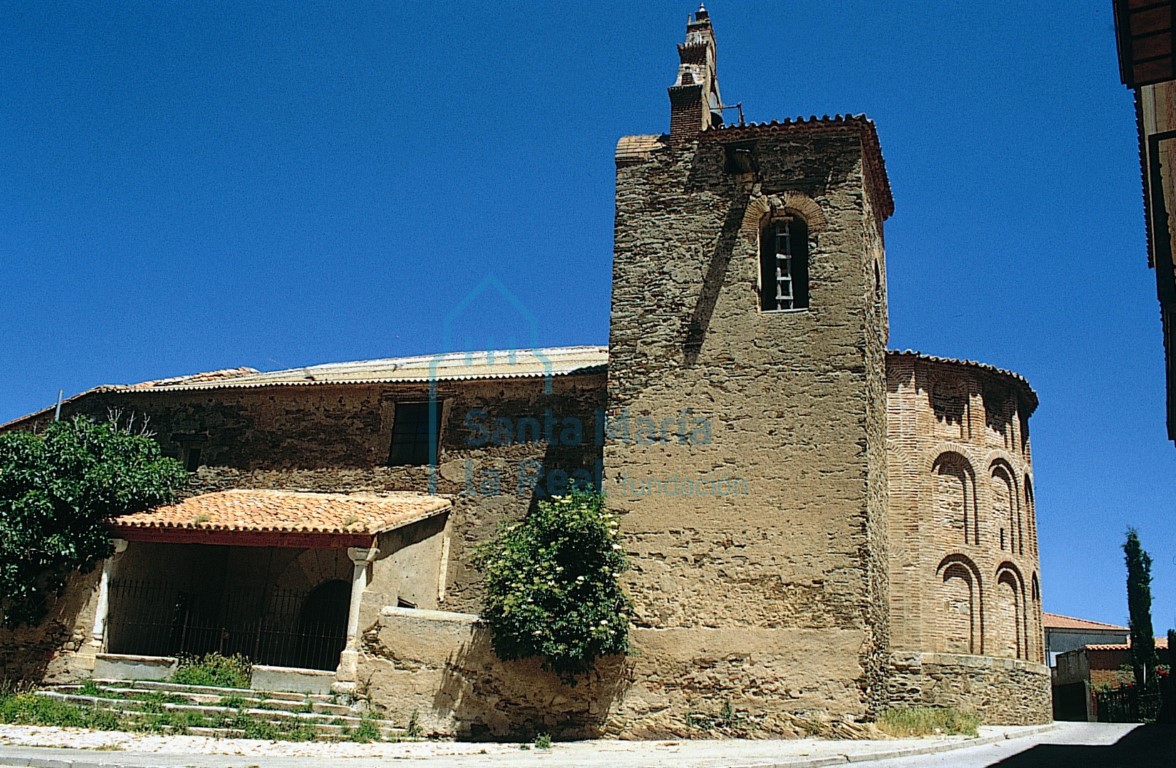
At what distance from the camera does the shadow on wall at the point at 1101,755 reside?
12.1 m

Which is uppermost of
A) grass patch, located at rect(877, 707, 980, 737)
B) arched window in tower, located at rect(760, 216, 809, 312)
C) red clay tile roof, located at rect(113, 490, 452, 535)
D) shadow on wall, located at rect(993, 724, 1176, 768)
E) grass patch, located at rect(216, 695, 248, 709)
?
arched window in tower, located at rect(760, 216, 809, 312)

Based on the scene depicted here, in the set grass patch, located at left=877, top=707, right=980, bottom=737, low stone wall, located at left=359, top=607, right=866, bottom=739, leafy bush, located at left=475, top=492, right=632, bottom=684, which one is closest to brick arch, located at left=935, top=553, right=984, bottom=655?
grass patch, located at left=877, top=707, right=980, bottom=737

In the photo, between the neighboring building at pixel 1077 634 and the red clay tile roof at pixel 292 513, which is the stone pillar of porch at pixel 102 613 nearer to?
the red clay tile roof at pixel 292 513

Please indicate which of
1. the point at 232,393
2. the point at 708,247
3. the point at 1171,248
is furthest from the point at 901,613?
the point at 232,393

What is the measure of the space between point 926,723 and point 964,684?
6.36ft

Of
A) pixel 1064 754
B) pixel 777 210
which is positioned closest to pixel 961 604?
pixel 1064 754

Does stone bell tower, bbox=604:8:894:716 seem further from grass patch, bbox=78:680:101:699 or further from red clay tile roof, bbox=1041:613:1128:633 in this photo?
red clay tile roof, bbox=1041:613:1128:633

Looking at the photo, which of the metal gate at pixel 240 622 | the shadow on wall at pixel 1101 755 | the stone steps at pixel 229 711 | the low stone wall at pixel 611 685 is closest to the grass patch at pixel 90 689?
the stone steps at pixel 229 711

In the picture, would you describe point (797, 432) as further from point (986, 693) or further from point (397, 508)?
point (397, 508)

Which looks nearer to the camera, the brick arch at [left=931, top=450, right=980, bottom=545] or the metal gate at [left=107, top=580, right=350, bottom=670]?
the metal gate at [left=107, top=580, right=350, bottom=670]

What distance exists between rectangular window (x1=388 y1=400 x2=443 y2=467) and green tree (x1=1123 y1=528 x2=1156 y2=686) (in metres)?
21.2

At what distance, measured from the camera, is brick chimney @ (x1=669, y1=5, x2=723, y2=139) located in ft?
58.3

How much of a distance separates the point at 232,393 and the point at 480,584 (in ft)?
21.4

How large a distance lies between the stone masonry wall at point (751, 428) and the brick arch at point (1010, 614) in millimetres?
2834
